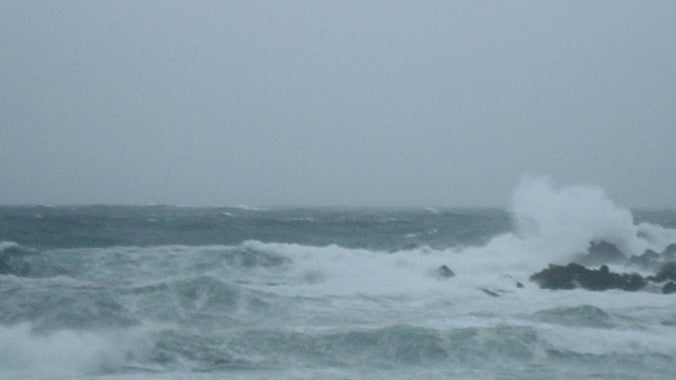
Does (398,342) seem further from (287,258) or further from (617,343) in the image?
(287,258)

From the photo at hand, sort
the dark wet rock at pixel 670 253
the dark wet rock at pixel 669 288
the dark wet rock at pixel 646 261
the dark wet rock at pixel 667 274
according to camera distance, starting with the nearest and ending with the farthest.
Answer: the dark wet rock at pixel 669 288 < the dark wet rock at pixel 667 274 < the dark wet rock at pixel 646 261 < the dark wet rock at pixel 670 253

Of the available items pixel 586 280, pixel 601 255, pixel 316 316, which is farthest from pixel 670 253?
pixel 316 316

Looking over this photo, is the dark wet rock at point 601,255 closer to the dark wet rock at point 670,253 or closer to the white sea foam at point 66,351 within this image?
the dark wet rock at point 670,253

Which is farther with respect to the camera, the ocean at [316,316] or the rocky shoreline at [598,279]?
the rocky shoreline at [598,279]

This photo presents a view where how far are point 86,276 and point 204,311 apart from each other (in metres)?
6.15

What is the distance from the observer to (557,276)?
18.2m

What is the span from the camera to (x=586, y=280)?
18.0 meters

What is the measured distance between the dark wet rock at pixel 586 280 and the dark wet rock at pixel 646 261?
→ 4.69m

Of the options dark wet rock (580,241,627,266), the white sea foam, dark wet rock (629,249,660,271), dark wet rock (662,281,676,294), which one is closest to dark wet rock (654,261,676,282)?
dark wet rock (662,281,676,294)

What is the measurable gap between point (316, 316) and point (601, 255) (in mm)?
13834

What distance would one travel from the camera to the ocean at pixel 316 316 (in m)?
9.97

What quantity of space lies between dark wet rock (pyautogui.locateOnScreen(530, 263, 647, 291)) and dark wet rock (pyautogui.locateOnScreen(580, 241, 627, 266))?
5.09 m

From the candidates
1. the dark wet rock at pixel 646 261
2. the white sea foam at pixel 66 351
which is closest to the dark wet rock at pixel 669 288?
the dark wet rock at pixel 646 261

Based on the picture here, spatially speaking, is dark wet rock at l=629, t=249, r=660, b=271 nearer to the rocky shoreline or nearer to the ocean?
the ocean
